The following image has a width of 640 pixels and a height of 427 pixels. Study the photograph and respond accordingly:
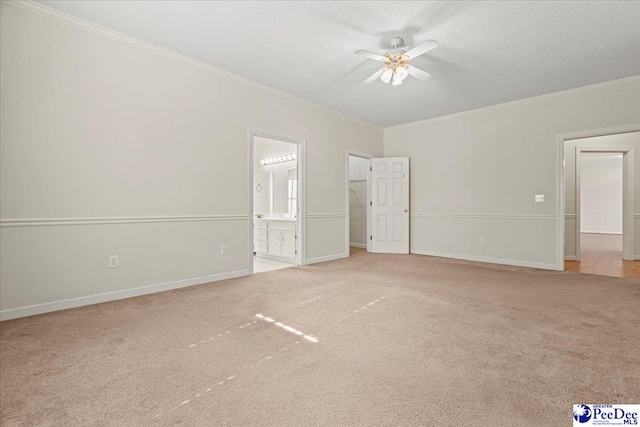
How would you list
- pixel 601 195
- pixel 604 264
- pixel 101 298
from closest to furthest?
pixel 101 298 → pixel 604 264 → pixel 601 195

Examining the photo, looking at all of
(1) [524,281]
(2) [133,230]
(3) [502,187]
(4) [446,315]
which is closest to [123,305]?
(2) [133,230]

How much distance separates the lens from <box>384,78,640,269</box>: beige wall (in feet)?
14.5

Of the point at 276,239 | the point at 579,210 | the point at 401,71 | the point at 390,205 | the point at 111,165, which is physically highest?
the point at 401,71

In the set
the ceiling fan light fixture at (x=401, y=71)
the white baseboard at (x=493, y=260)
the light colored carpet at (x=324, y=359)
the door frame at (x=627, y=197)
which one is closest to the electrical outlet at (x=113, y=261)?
the light colored carpet at (x=324, y=359)

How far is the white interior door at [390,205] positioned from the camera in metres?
6.21

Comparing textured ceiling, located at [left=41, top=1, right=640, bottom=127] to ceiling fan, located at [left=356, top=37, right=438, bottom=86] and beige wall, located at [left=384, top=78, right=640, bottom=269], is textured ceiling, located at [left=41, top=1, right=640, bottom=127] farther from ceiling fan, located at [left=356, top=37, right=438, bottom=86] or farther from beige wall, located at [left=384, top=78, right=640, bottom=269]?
beige wall, located at [left=384, top=78, right=640, bottom=269]

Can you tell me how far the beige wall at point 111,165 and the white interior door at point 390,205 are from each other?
2.88 m

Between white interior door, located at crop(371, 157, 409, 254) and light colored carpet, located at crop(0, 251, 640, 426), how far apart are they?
297cm

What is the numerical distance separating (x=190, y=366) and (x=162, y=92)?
2946mm

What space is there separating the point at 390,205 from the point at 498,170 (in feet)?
6.65

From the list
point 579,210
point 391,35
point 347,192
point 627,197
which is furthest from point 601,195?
point 391,35

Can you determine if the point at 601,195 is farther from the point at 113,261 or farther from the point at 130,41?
the point at 113,261

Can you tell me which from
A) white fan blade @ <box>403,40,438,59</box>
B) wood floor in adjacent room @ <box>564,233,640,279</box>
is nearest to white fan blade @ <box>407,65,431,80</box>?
white fan blade @ <box>403,40,438,59</box>

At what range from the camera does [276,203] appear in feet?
22.1
